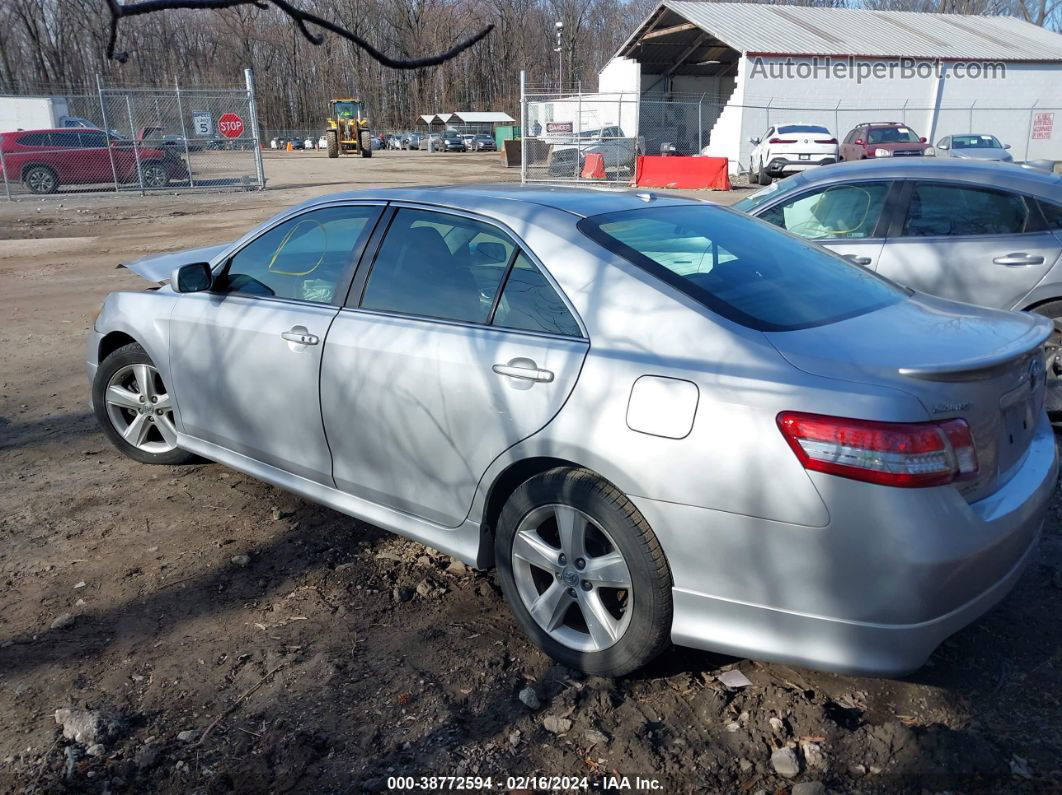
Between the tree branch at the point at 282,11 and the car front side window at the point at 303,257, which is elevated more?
the tree branch at the point at 282,11

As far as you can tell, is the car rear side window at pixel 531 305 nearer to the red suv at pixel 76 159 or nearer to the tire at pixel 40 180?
the red suv at pixel 76 159

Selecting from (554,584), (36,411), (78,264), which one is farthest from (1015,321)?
(78,264)


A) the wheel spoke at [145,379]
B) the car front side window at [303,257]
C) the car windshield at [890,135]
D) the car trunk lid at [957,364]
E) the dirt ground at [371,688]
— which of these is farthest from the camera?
the car windshield at [890,135]

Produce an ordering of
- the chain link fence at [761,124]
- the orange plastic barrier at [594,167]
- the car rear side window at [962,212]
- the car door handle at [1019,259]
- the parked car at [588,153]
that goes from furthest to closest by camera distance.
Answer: the chain link fence at [761,124]
the parked car at [588,153]
the orange plastic barrier at [594,167]
the car rear side window at [962,212]
the car door handle at [1019,259]

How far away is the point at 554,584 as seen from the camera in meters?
3.00

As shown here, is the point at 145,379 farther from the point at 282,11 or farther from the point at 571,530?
the point at 282,11

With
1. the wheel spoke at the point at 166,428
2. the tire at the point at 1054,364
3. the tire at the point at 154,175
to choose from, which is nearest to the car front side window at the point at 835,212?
the tire at the point at 1054,364

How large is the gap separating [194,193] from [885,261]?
23350 millimetres

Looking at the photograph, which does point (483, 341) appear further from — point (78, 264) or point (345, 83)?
point (345, 83)

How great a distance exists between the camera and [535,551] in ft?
9.80

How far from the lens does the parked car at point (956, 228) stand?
212 inches

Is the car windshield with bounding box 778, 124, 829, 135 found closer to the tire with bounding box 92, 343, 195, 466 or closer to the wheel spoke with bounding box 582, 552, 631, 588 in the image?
the tire with bounding box 92, 343, 195, 466

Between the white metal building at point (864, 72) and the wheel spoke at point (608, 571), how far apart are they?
30.8 metres

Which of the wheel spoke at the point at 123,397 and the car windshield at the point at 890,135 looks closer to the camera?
the wheel spoke at the point at 123,397
